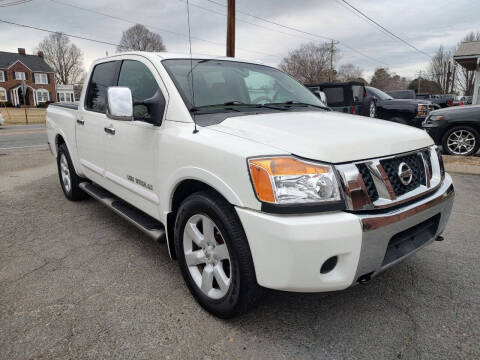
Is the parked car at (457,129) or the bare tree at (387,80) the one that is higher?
the bare tree at (387,80)

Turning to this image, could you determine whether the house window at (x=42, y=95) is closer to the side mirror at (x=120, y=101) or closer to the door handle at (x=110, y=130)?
the door handle at (x=110, y=130)

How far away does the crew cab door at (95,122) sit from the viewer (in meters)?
3.68

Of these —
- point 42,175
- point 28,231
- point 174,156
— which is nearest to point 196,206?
point 174,156

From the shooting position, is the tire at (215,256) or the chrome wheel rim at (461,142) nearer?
the tire at (215,256)

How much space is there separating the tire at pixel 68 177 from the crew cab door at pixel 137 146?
1.52 m

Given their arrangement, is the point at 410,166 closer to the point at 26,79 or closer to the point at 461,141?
the point at 461,141

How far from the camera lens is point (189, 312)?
2.43 metres

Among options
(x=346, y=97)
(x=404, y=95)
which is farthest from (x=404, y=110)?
(x=404, y=95)

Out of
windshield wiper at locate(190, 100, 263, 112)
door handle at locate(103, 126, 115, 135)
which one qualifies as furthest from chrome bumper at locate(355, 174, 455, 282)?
door handle at locate(103, 126, 115, 135)

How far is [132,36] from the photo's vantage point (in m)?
58.2

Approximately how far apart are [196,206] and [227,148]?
45cm

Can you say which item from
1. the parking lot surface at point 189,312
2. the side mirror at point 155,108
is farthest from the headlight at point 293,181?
the side mirror at point 155,108

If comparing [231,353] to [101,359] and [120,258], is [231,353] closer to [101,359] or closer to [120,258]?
[101,359]

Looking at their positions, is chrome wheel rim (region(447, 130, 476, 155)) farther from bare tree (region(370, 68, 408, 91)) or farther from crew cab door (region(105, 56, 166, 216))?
bare tree (region(370, 68, 408, 91))
